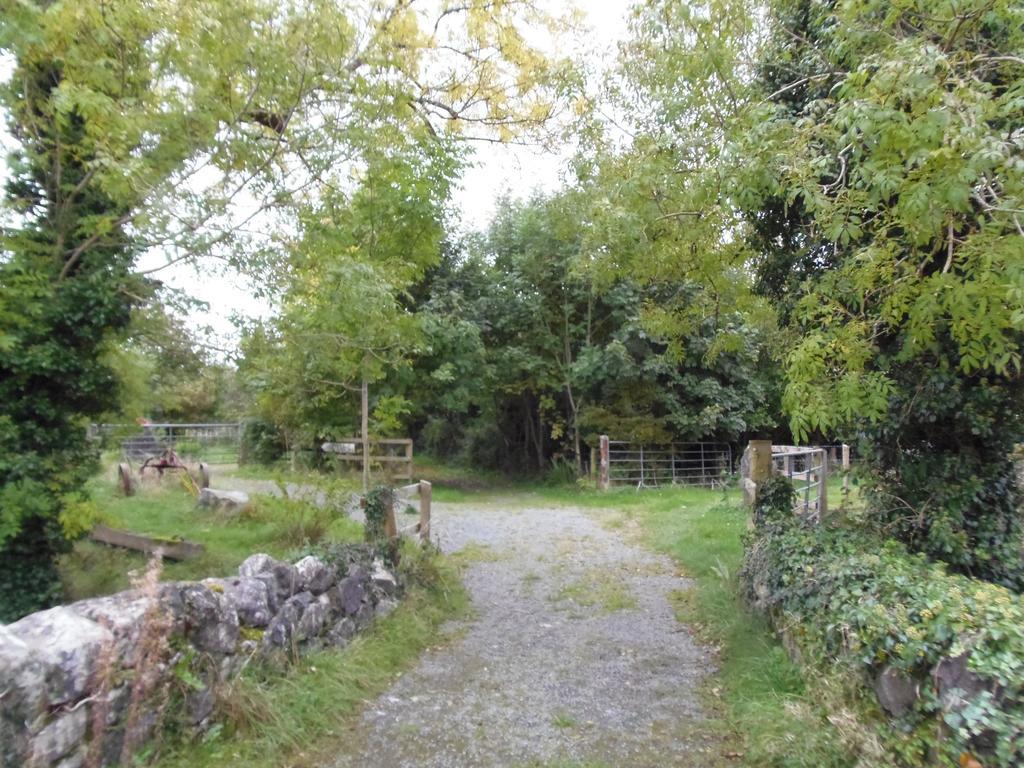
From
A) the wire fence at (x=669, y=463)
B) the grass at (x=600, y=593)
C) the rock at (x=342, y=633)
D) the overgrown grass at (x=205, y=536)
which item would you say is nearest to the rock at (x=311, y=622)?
the rock at (x=342, y=633)

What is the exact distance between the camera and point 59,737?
2.96 m

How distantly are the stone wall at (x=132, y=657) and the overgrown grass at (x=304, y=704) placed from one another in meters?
0.13

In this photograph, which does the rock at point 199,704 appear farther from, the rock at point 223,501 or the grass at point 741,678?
the rock at point 223,501

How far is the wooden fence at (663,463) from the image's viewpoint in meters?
18.0

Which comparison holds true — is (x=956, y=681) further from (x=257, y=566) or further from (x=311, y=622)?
(x=257, y=566)

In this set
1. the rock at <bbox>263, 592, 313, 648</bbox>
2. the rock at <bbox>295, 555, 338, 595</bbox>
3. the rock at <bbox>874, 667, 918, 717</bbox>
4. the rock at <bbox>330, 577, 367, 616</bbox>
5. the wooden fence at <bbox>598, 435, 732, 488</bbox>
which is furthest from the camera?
the wooden fence at <bbox>598, 435, 732, 488</bbox>

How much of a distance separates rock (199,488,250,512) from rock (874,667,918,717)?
29.8ft

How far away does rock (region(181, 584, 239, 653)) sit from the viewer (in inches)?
152

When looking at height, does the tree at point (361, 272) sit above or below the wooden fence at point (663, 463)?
above

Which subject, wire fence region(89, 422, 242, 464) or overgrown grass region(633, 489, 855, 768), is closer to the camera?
overgrown grass region(633, 489, 855, 768)

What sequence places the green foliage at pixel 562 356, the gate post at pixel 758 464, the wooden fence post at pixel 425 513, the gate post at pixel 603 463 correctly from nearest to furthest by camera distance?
the gate post at pixel 758 464 → the wooden fence post at pixel 425 513 → the green foliage at pixel 562 356 → the gate post at pixel 603 463

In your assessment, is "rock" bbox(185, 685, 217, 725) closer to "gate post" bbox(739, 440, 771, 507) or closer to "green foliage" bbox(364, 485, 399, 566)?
"green foliage" bbox(364, 485, 399, 566)

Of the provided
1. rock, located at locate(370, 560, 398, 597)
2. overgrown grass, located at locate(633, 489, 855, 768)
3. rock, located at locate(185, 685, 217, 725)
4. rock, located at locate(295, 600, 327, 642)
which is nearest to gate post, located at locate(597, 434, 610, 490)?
overgrown grass, located at locate(633, 489, 855, 768)

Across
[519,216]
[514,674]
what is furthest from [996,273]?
[519,216]
